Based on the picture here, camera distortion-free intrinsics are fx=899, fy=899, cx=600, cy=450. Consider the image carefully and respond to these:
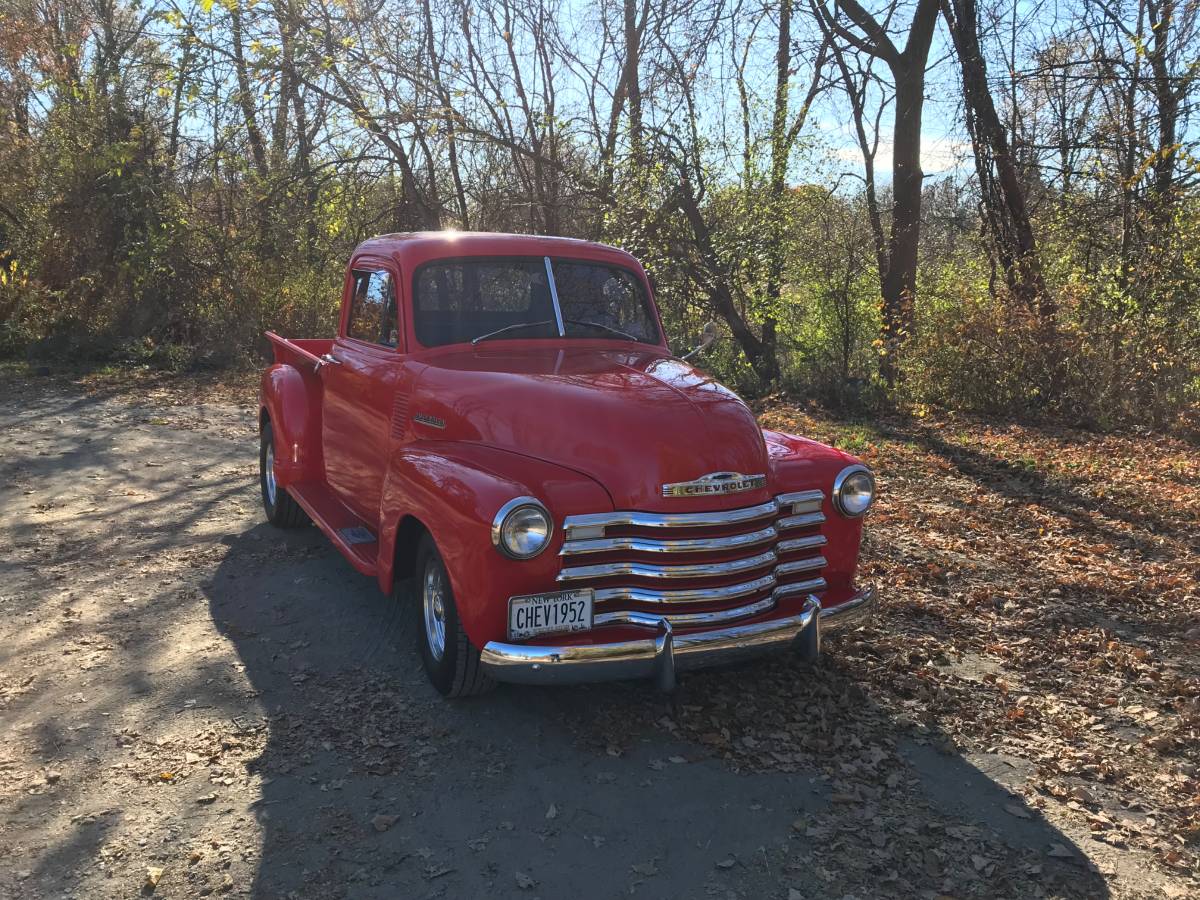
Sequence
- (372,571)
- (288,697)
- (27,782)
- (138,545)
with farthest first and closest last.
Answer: (138,545)
(372,571)
(288,697)
(27,782)

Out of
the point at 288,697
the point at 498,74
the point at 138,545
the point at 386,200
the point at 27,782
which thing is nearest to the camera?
the point at 27,782

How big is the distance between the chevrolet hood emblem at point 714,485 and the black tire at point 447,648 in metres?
0.97

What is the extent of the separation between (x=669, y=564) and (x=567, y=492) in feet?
1.57

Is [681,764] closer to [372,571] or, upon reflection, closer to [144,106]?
[372,571]

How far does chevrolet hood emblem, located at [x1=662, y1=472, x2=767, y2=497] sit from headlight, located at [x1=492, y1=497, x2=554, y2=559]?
0.50 m

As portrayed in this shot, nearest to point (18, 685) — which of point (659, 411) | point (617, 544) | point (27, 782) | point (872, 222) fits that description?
point (27, 782)

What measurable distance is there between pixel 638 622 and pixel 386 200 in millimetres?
13675

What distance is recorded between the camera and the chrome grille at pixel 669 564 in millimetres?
3381

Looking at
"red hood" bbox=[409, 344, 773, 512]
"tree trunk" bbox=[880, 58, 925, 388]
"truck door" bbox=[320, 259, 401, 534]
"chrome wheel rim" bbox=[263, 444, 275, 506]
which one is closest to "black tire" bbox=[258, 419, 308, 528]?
"chrome wheel rim" bbox=[263, 444, 275, 506]

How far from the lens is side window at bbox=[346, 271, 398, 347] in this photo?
4910 millimetres

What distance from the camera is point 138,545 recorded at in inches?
237

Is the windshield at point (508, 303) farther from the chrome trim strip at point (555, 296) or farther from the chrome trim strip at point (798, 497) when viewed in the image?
the chrome trim strip at point (798, 497)

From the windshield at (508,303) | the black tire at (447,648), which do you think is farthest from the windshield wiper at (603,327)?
the black tire at (447,648)

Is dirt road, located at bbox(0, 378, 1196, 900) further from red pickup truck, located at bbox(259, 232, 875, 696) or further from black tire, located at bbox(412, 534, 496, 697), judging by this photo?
red pickup truck, located at bbox(259, 232, 875, 696)
